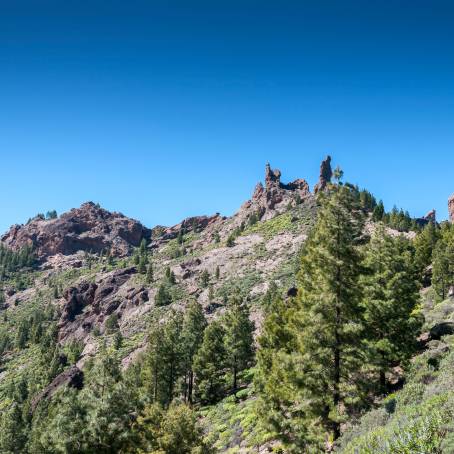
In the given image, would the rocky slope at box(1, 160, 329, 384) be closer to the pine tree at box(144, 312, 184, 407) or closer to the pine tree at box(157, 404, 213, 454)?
the pine tree at box(144, 312, 184, 407)

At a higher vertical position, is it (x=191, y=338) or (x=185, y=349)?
(x=191, y=338)

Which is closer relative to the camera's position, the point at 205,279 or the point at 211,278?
the point at 205,279

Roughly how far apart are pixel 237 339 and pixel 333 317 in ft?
93.0

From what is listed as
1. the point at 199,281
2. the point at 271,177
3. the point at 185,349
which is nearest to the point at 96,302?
the point at 199,281

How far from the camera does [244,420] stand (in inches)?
1254

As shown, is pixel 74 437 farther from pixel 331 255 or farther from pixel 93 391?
pixel 331 255

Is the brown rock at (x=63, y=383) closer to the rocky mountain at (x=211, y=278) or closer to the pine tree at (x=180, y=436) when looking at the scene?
the rocky mountain at (x=211, y=278)

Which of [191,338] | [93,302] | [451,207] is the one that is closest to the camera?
[191,338]

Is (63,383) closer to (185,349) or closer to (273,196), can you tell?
(185,349)

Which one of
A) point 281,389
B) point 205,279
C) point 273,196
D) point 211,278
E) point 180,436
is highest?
point 273,196

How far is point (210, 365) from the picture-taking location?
1689 inches

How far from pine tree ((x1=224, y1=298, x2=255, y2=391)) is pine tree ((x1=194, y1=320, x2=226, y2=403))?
108cm

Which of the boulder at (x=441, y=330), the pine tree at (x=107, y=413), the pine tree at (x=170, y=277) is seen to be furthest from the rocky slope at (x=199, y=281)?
the boulder at (x=441, y=330)

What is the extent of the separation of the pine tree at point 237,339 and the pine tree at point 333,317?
2648 cm
